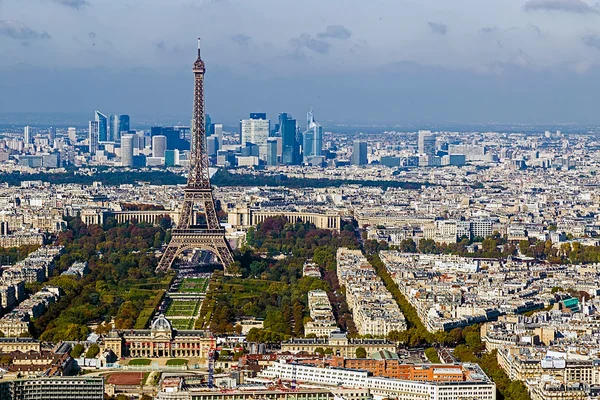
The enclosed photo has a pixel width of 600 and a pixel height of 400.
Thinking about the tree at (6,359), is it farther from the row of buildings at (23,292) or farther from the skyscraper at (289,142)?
the skyscraper at (289,142)

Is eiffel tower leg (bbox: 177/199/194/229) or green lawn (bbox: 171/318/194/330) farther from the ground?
eiffel tower leg (bbox: 177/199/194/229)

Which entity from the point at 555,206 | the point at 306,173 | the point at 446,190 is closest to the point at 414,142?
the point at 306,173

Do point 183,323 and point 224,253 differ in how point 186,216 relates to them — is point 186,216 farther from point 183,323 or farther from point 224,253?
point 183,323

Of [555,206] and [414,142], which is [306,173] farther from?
[414,142]

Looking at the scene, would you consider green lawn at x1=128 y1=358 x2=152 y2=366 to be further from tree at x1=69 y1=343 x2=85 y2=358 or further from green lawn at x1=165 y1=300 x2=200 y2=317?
green lawn at x1=165 y1=300 x2=200 y2=317

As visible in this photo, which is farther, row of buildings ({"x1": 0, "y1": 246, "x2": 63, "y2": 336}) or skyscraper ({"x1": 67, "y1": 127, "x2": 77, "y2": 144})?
skyscraper ({"x1": 67, "y1": 127, "x2": 77, "y2": 144})

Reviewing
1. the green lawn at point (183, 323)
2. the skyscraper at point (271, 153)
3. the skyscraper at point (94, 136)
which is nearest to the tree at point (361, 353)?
the green lawn at point (183, 323)

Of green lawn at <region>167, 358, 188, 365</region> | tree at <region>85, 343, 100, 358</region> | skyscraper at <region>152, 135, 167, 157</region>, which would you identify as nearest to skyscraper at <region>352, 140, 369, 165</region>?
skyscraper at <region>152, 135, 167, 157</region>
